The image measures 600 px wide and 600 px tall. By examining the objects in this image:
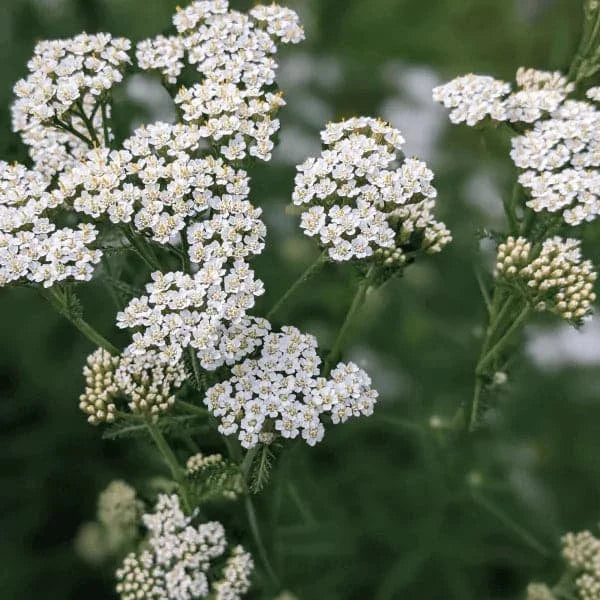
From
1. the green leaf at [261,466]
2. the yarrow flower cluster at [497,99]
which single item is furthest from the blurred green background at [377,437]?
the green leaf at [261,466]

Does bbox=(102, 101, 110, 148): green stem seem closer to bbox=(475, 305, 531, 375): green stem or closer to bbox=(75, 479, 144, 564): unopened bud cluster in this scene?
bbox=(75, 479, 144, 564): unopened bud cluster

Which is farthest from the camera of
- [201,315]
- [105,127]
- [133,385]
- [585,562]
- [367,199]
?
[585,562]

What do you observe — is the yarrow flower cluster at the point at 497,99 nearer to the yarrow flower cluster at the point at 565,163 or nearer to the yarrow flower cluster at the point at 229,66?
the yarrow flower cluster at the point at 565,163

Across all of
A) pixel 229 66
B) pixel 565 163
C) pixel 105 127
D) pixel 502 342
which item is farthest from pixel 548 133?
pixel 105 127

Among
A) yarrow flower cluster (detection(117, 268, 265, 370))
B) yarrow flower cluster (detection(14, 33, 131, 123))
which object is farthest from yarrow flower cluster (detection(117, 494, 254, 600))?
yarrow flower cluster (detection(14, 33, 131, 123))

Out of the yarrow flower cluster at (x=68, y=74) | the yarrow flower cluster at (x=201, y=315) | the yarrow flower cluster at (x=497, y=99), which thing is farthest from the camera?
the yarrow flower cluster at (x=497, y=99)

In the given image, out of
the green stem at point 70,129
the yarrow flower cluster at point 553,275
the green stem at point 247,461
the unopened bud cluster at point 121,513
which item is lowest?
the unopened bud cluster at point 121,513

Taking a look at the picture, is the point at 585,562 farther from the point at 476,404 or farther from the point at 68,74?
→ the point at 68,74
